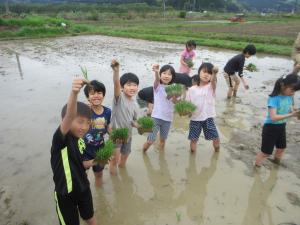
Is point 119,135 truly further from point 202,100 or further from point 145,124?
point 202,100

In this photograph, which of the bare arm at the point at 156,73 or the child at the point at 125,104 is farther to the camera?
the bare arm at the point at 156,73

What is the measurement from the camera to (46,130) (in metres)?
6.12

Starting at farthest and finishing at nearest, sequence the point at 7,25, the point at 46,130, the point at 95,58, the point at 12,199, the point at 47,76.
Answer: the point at 7,25, the point at 95,58, the point at 47,76, the point at 46,130, the point at 12,199

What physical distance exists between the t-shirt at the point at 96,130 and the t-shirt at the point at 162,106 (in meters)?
1.33

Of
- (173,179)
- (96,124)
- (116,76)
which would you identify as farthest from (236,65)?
(96,124)

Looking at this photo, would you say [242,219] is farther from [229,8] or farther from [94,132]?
[229,8]

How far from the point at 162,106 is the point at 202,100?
632mm

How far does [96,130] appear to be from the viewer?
353cm

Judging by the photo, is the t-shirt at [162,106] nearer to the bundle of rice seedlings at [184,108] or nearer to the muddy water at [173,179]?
the bundle of rice seedlings at [184,108]

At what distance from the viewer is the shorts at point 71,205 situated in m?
2.71

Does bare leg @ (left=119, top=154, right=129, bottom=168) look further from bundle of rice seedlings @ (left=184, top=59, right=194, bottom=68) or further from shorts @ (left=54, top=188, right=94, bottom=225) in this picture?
bundle of rice seedlings @ (left=184, top=59, right=194, bottom=68)

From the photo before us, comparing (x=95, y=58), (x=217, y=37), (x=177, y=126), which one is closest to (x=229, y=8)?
(x=217, y=37)

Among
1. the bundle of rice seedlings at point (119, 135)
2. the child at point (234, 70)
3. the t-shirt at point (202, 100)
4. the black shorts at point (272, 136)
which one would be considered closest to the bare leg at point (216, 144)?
the t-shirt at point (202, 100)

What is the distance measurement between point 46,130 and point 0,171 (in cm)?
165
